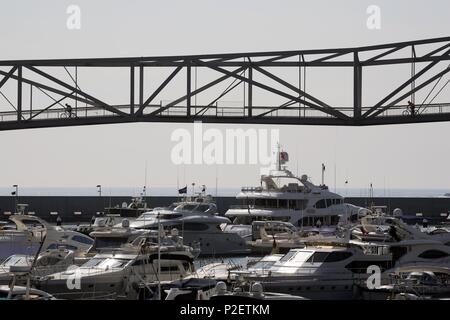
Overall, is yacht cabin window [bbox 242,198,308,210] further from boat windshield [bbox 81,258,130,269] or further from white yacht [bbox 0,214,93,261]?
boat windshield [bbox 81,258,130,269]

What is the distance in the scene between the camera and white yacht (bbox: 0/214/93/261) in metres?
50.1

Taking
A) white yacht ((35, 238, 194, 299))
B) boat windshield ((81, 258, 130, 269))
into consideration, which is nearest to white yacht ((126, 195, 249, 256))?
white yacht ((35, 238, 194, 299))

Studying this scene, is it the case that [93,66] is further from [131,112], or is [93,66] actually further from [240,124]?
[240,124]

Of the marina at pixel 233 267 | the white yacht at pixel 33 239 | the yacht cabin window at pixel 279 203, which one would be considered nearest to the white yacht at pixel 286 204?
the yacht cabin window at pixel 279 203

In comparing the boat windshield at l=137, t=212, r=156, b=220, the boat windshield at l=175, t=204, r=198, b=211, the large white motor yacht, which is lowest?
the large white motor yacht

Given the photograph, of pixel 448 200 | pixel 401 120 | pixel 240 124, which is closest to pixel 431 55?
pixel 401 120

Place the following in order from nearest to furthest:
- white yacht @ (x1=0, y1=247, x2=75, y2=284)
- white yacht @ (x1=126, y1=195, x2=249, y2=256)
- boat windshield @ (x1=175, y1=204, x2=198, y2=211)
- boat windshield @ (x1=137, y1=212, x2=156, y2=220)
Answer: white yacht @ (x1=0, y1=247, x2=75, y2=284) < white yacht @ (x1=126, y1=195, x2=249, y2=256) < boat windshield @ (x1=137, y1=212, x2=156, y2=220) < boat windshield @ (x1=175, y1=204, x2=198, y2=211)

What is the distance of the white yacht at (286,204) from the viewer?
67188 millimetres

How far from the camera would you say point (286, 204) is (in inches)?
2675

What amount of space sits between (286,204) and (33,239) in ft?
67.2

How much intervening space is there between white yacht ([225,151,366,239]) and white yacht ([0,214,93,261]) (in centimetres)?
1621

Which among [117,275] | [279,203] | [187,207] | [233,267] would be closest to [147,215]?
[187,207]
